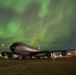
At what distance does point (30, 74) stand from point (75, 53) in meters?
163

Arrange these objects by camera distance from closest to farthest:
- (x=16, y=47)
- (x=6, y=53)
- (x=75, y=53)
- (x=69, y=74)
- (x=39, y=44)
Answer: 1. (x=69, y=74)
2. (x=16, y=47)
3. (x=6, y=53)
4. (x=39, y=44)
5. (x=75, y=53)

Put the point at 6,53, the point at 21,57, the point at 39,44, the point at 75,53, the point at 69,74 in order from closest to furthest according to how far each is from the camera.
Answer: the point at 69,74
the point at 21,57
the point at 6,53
the point at 39,44
the point at 75,53

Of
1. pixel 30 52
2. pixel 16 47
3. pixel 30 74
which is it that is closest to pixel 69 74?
pixel 30 74

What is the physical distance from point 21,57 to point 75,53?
98843 mm

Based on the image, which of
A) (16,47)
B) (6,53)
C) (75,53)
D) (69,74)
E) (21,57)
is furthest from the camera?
(75,53)

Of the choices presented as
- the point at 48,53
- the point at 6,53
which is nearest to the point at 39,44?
the point at 6,53

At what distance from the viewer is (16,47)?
292ft

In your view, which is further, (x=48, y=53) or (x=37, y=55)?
(x=37, y=55)

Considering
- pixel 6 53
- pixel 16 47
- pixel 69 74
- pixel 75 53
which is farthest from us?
pixel 75 53

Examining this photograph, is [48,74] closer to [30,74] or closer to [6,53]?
[30,74]

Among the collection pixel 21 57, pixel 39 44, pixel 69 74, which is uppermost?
pixel 39 44

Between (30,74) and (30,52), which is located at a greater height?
(30,52)

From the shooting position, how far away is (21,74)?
1054 inches

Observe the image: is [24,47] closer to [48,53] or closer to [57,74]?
[48,53]
